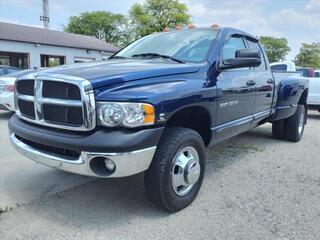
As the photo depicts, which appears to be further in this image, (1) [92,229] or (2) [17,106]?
(2) [17,106]

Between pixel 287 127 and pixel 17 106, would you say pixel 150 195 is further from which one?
pixel 287 127

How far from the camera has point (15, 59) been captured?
2362 cm

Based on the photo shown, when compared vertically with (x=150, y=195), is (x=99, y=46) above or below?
above

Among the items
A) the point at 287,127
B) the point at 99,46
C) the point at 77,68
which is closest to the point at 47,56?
the point at 99,46

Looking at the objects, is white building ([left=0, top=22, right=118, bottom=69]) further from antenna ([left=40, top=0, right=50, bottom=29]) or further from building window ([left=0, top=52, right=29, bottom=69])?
Result: antenna ([left=40, top=0, right=50, bottom=29])

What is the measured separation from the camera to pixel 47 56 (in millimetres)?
25203

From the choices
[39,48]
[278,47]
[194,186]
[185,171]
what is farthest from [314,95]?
[278,47]

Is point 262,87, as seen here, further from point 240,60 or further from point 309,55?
point 309,55

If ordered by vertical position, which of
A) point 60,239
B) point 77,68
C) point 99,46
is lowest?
point 60,239

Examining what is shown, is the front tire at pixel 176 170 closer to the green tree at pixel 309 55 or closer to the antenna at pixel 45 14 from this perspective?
the antenna at pixel 45 14

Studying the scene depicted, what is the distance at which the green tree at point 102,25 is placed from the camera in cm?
5734

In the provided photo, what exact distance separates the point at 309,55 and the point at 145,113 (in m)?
57.3

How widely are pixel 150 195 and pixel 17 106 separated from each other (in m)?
1.66

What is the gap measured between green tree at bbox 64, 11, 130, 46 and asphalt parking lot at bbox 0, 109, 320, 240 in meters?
54.3
